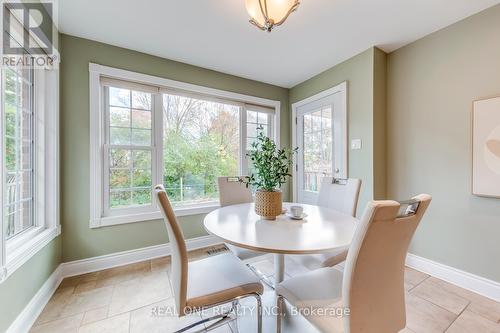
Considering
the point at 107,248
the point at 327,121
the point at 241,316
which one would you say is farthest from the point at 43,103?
the point at 327,121

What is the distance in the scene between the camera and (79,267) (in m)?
2.19

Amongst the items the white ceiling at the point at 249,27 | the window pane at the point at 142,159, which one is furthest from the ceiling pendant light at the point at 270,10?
the window pane at the point at 142,159

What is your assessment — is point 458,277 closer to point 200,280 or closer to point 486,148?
point 486,148

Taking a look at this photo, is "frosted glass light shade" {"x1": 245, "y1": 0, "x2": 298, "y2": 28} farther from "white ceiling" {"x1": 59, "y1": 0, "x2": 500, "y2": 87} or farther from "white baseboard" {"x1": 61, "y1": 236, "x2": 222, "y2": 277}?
"white baseboard" {"x1": 61, "y1": 236, "x2": 222, "y2": 277}

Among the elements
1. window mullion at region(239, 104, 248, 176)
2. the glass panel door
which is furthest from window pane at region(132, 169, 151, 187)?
the glass panel door

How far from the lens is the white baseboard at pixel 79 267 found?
1448 millimetres

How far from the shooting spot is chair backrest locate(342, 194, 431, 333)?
753 mm

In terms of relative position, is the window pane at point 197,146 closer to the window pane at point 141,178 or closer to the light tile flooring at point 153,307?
the window pane at point 141,178

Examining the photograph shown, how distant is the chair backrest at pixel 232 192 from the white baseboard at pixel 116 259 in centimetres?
107

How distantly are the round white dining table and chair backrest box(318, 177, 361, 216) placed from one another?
28cm

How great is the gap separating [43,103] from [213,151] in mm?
1851

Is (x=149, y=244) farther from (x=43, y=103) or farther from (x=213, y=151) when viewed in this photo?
(x=43, y=103)

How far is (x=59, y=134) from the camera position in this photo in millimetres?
2084

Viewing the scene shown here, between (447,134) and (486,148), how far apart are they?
326 mm
